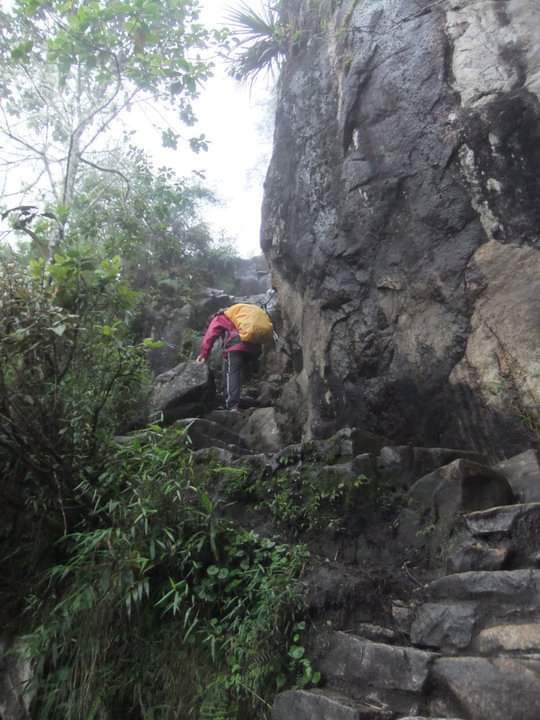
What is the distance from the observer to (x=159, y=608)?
12.7 ft

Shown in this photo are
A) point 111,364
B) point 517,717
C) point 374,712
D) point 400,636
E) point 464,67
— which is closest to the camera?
point 517,717

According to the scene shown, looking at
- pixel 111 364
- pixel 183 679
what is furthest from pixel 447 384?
pixel 183 679

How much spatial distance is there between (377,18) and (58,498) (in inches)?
244

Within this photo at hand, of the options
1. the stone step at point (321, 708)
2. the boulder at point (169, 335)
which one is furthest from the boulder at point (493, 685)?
the boulder at point (169, 335)

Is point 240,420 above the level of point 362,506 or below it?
above

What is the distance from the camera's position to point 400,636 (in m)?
3.40

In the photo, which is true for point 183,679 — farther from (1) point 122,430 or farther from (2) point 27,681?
(1) point 122,430

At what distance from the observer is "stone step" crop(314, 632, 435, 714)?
9.89ft

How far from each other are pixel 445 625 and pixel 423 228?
3765 millimetres

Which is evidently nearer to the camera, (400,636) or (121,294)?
(400,636)

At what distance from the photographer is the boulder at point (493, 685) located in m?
2.67

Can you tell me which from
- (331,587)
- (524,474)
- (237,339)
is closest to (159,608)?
(331,587)

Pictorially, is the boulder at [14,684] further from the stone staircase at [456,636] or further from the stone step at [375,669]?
the stone step at [375,669]

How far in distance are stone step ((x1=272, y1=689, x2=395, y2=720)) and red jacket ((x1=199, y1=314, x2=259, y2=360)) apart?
499cm
